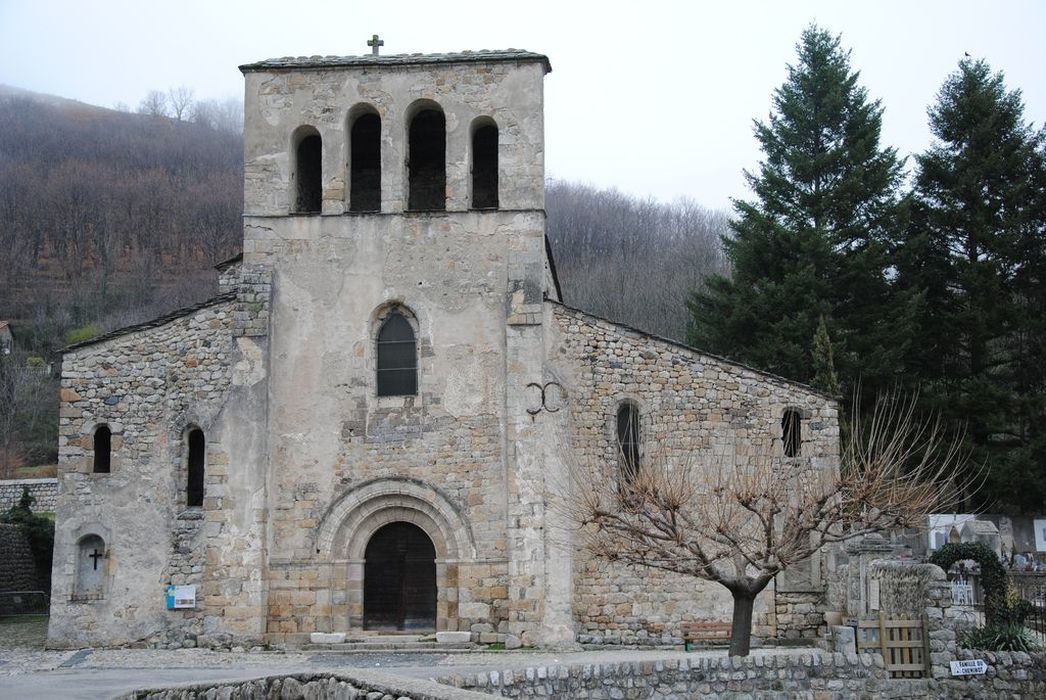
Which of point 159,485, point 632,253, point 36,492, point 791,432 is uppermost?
point 632,253

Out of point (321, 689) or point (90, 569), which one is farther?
point (90, 569)

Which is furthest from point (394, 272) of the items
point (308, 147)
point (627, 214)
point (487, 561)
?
point (627, 214)

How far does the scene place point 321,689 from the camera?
11195 mm

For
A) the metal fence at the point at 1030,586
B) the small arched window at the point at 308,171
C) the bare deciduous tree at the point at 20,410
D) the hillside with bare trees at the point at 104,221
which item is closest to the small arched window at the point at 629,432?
the small arched window at the point at 308,171

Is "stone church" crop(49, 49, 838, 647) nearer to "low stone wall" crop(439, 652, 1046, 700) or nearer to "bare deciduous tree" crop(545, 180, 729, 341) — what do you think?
"low stone wall" crop(439, 652, 1046, 700)

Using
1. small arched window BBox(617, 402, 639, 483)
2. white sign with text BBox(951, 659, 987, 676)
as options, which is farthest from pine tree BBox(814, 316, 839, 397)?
white sign with text BBox(951, 659, 987, 676)

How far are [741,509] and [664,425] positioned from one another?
2.21 m

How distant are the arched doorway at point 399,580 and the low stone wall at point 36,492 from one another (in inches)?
916

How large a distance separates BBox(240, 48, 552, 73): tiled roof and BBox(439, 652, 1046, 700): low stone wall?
1241 cm

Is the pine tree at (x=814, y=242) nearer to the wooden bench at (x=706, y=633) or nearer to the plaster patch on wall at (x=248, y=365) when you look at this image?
the wooden bench at (x=706, y=633)

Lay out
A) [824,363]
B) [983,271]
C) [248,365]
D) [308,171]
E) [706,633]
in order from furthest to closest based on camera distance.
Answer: [983,271] < [824,363] < [308,171] < [248,365] < [706,633]

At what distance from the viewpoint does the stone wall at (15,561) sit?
95.2ft

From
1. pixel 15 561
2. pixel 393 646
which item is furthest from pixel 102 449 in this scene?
pixel 15 561

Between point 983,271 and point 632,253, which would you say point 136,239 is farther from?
point 983,271
